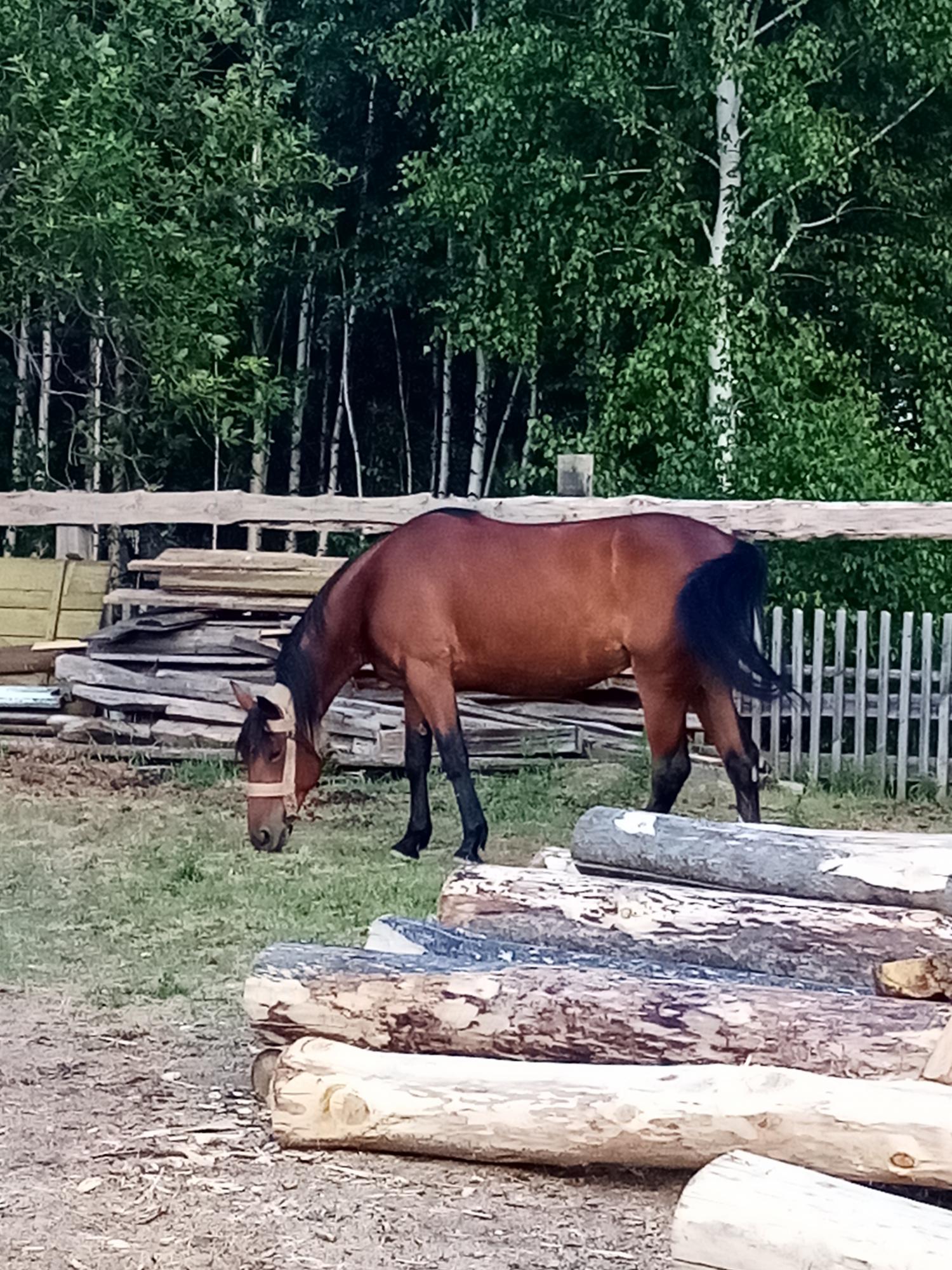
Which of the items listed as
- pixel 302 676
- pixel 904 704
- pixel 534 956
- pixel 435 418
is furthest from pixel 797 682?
pixel 435 418

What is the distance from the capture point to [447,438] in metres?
18.2

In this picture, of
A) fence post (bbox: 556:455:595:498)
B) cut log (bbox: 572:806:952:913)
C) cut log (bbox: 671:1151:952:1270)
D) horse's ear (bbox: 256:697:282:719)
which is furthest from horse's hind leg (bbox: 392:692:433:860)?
cut log (bbox: 671:1151:952:1270)

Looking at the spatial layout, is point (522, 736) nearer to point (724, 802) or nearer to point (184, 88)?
point (724, 802)

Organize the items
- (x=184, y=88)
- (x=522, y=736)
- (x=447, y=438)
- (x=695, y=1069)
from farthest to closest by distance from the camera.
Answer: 1. (x=447, y=438)
2. (x=184, y=88)
3. (x=522, y=736)
4. (x=695, y=1069)

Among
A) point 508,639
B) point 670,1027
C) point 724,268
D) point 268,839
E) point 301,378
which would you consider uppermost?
point 724,268

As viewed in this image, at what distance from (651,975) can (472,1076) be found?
629 mm

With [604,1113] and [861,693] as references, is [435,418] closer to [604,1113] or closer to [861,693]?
[861,693]

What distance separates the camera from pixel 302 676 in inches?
310

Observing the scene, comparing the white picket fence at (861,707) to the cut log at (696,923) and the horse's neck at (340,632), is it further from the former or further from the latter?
the cut log at (696,923)

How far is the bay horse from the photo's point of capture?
7.64m

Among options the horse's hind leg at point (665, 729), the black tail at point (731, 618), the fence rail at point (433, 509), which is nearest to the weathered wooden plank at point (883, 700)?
the fence rail at point (433, 509)

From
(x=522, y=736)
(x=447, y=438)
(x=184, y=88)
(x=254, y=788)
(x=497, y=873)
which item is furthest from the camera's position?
(x=447, y=438)

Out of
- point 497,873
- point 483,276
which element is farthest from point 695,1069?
point 483,276

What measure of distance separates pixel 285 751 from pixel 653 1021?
407cm
